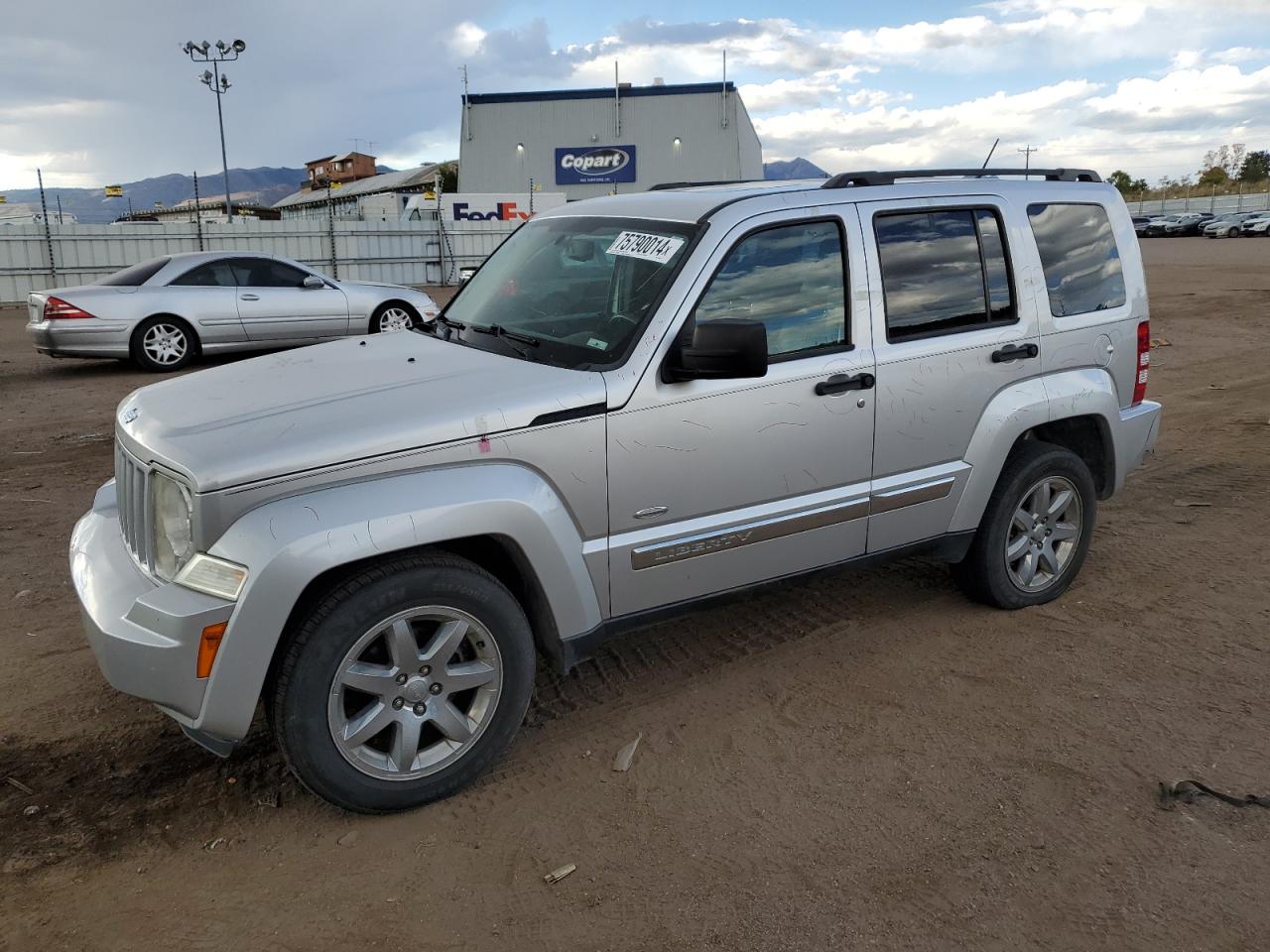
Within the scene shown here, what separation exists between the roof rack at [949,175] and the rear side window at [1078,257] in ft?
0.82

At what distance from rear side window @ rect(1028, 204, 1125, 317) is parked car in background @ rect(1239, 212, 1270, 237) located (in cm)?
5138

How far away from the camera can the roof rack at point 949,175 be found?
13.3ft

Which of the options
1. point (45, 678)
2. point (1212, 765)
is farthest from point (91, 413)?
point (1212, 765)

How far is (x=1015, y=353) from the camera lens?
4.27 m

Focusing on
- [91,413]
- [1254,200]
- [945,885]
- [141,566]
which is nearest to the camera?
[945,885]

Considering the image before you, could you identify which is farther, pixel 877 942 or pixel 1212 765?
pixel 1212 765

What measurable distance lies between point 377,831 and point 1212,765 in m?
2.81

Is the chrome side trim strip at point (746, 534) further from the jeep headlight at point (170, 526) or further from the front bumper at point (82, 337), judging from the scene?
the front bumper at point (82, 337)

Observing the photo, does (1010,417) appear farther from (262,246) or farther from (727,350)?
(262,246)

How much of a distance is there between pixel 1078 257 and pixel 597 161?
49.6 metres

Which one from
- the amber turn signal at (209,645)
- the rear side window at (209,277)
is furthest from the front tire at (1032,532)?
the rear side window at (209,277)

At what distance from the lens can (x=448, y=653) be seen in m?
3.09

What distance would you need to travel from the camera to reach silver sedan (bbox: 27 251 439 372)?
36.9ft

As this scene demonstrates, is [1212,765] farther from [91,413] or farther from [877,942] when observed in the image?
[91,413]
